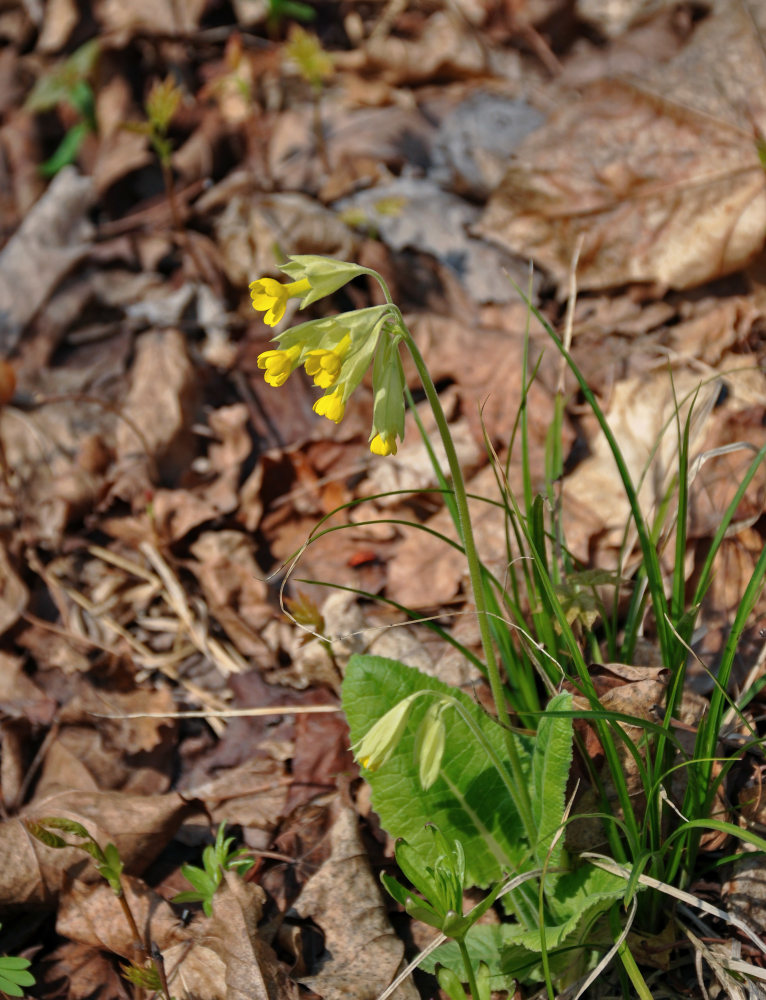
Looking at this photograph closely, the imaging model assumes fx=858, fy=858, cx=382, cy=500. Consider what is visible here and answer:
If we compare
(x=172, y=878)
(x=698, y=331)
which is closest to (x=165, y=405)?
(x=172, y=878)

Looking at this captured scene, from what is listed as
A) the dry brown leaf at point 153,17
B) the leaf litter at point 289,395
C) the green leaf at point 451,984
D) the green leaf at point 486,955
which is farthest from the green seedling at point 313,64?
the green leaf at point 451,984

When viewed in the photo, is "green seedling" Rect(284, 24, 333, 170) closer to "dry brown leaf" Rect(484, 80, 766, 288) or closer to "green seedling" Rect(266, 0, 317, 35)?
"green seedling" Rect(266, 0, 317, 35)

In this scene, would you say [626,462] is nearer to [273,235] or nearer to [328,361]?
[328,361]

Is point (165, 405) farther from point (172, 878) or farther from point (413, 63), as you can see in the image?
point (413, 63)

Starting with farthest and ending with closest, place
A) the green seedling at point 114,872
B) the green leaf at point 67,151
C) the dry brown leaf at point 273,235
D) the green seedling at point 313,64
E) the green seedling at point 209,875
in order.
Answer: the green leaf at point 67,151 < the green seedling at point 313,64 < the dry brown leaf at point 273,235 < the green seedling at point 209,875 < the green seedling at point 114,872

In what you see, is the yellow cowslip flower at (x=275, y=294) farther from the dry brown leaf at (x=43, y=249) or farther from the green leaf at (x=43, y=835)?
the dry brown leaf at (x=43, y=249)

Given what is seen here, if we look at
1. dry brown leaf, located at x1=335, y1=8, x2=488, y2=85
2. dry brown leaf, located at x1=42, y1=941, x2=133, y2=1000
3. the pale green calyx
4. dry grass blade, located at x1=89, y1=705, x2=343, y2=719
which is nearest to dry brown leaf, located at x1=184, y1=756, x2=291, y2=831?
dry grass blade, located at x1=89, y1=705, x2=343, y2=719

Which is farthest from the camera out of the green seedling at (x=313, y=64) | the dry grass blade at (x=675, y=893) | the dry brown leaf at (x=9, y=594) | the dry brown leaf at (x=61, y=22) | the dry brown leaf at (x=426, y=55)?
the dry brown leaf at (x=61, y=22)
